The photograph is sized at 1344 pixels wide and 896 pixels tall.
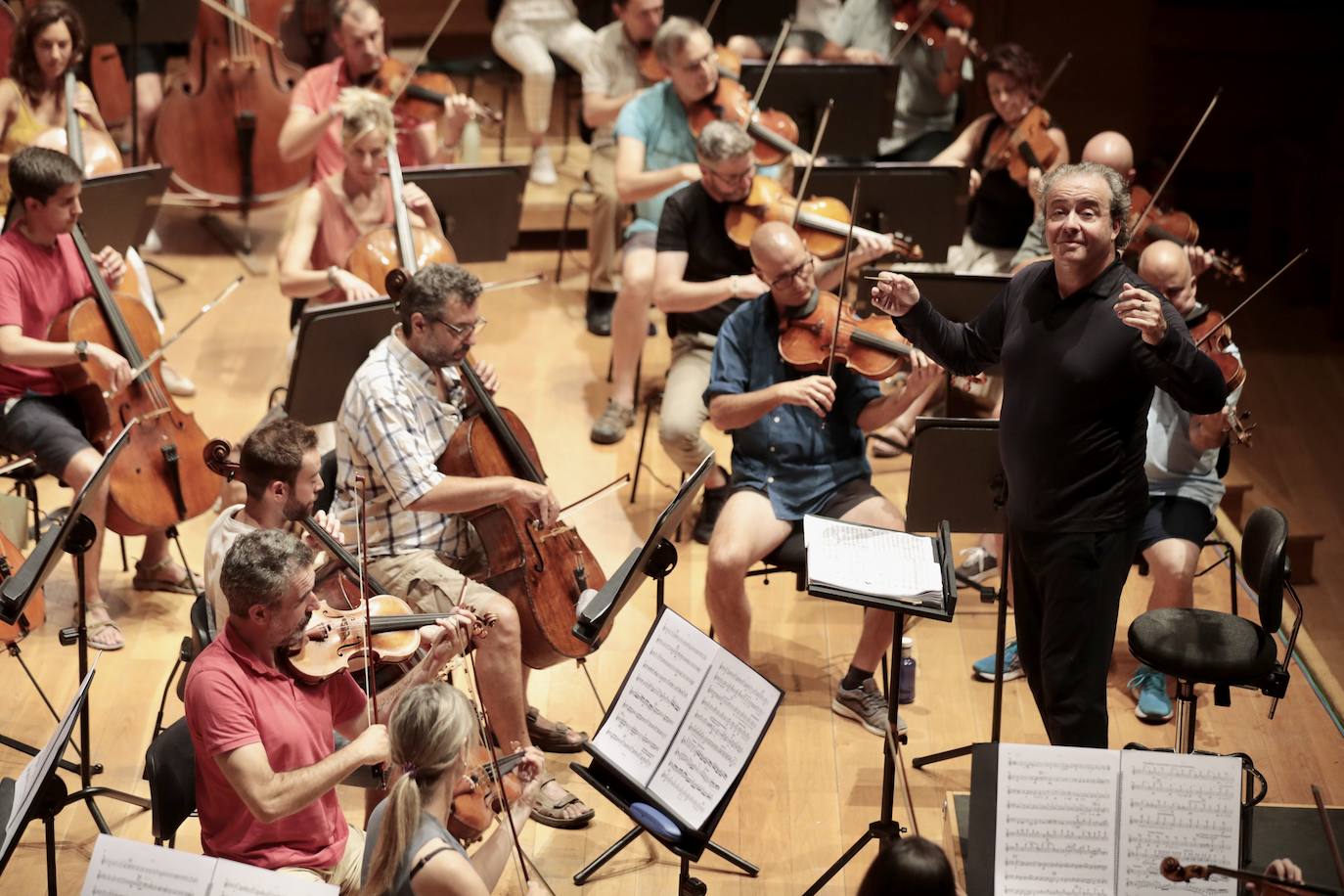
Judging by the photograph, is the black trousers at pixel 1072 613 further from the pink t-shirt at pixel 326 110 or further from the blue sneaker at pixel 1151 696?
the pink t-shirt at pixel 326 110

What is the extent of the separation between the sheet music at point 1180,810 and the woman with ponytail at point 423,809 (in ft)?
3.87

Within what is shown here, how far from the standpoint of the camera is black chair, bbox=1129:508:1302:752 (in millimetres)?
3518

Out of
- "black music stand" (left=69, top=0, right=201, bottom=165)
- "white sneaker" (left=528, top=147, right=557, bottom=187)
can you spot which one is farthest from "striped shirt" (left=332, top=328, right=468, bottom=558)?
"white sneaker" (left=528, top=147, right=557, bottom=187)

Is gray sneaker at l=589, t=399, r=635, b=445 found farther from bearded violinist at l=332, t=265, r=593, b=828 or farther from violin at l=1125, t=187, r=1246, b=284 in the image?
violin at l=1125, t=187, r=1246, b=284

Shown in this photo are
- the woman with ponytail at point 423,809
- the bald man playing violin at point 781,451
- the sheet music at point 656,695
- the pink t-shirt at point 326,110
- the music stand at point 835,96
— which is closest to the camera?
the woman with ponytail at point 423,809

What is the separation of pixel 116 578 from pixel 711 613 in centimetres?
192

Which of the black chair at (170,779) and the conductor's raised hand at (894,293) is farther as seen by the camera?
the conductor's raised hand at (894,293)

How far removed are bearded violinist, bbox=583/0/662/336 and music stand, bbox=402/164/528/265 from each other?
0.92 metres

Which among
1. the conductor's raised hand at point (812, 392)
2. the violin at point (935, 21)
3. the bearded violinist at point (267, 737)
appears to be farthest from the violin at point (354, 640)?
the violin at point (935, 21)

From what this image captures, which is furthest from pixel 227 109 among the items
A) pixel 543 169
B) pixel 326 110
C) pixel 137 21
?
pixel 543 169

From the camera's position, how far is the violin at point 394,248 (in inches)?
188

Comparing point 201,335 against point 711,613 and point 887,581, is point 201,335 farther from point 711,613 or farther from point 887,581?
point 887,581

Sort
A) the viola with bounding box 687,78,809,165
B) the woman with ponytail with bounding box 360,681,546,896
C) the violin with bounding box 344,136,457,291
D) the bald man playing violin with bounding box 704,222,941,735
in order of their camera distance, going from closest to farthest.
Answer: the woman with ponytail with bounding box 360,681,546,896 → the bald man playing violin with bounding box 704,222,941,735 → the violin with bounding box 344,136,457,291 → the viola with bounding box 687,78,809,165

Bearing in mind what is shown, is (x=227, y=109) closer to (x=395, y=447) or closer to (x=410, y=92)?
(x=410, y=92)
